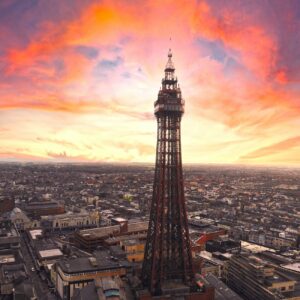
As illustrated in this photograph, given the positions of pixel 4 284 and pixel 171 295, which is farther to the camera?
pixel 4 284

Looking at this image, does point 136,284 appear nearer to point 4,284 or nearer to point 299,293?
point 4,284

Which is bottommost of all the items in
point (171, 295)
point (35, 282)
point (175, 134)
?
point (35, 282)

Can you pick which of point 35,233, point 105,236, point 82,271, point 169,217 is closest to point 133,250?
point 82,271

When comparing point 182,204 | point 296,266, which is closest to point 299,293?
point 296,266

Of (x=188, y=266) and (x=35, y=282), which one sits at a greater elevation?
(x=188, y=266)

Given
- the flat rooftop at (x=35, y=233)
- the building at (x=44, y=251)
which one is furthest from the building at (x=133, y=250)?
the flat rooftop at (x=35, y=233)

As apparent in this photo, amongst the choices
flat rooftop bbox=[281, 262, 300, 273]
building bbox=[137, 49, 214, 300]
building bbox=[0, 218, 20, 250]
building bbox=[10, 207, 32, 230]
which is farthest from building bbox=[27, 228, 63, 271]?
flat rooftop bbox=[281, 262, 300, 273]
